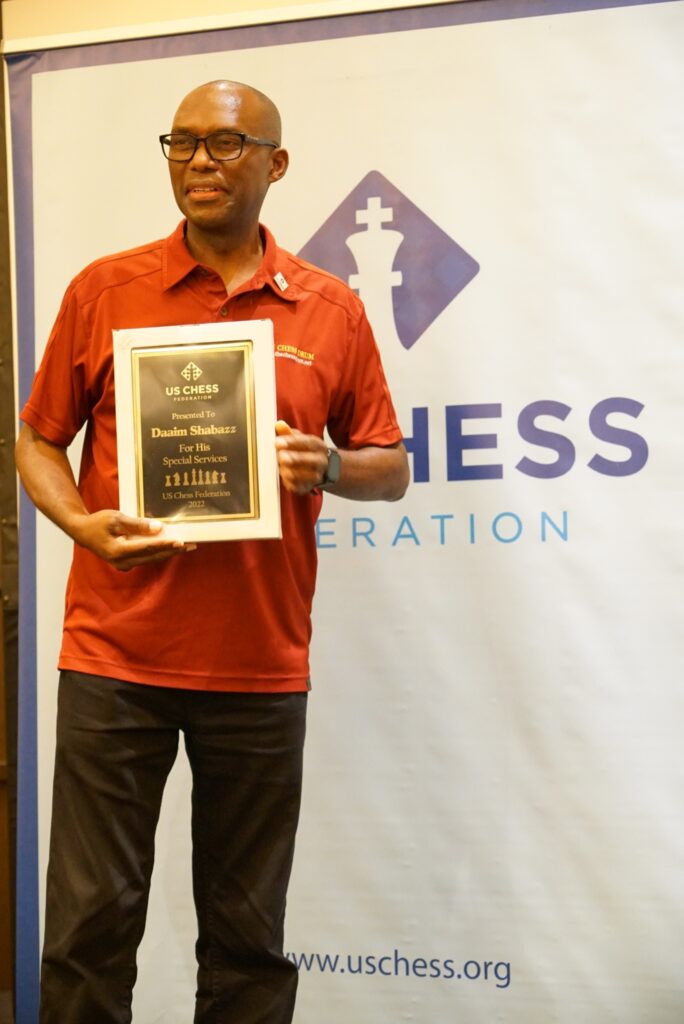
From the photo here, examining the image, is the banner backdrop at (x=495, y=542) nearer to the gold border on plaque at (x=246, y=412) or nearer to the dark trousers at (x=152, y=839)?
the dark trousers at (x=152, y=839)

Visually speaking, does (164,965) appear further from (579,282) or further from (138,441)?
(579,282)

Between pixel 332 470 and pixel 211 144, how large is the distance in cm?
56

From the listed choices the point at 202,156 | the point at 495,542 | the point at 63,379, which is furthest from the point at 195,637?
the point at 495,542

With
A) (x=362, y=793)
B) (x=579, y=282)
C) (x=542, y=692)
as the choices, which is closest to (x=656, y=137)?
(x=579, y=282)

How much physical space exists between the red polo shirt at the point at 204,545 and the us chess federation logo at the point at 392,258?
0.57 meters

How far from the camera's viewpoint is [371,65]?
8.25ft

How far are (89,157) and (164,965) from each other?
1.84 meters

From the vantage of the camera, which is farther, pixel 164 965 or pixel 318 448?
pixel 164 965

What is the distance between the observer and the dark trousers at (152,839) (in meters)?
1.72

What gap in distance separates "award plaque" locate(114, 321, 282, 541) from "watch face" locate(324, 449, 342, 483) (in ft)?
0.32

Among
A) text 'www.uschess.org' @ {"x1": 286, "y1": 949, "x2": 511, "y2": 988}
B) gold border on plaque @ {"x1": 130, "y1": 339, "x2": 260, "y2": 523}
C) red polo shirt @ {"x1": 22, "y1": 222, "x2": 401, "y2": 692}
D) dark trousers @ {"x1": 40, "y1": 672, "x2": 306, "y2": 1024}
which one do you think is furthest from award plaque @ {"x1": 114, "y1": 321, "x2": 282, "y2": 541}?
text 'www.uschess.org' @ {"x1": 286, "y1": 949, "x2": 511, "y2": 988}

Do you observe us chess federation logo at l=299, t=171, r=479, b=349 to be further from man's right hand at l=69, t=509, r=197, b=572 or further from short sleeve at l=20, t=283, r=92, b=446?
man's right hand at l=69, t=509, r=197, b=572

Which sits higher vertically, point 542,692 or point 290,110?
point 290,110

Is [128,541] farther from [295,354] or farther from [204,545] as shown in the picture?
[295,354]
